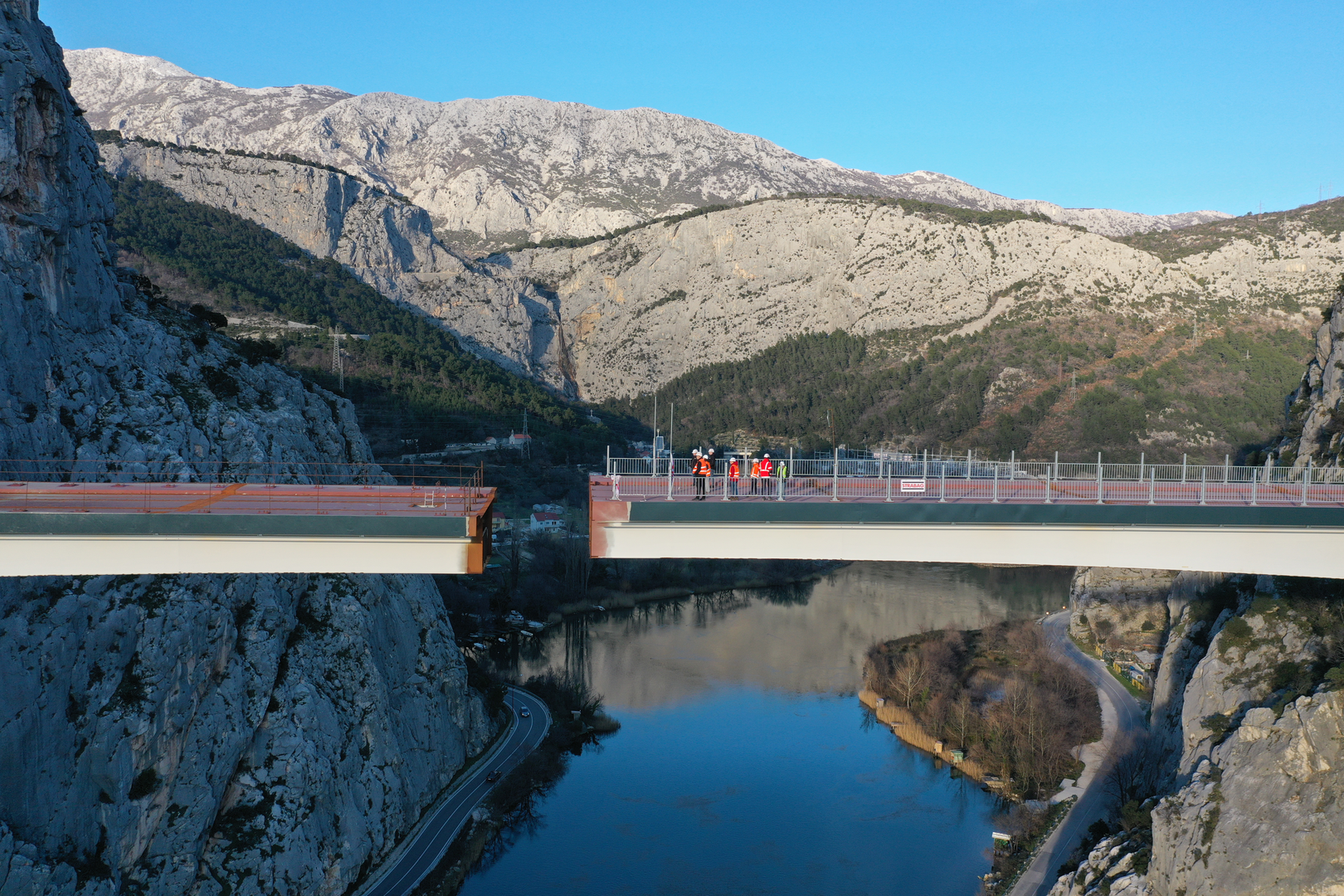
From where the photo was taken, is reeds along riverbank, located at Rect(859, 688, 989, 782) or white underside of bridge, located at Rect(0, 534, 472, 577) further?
reeds along riverbank, located at Rect(859, 688, 989, 782)

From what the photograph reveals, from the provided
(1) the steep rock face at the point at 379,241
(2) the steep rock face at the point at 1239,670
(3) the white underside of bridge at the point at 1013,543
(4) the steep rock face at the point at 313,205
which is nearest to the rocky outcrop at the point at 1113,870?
(2) the steep rock face at the point at 1239,670

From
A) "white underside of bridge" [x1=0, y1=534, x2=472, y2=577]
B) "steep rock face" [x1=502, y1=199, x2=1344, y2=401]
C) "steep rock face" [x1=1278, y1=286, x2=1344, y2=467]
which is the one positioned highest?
"steep rock face" [x1=502, y1=199, x2=1344, y2=401]

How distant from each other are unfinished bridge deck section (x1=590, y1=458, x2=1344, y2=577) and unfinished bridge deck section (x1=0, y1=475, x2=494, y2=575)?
11.7 feet

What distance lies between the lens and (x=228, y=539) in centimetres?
2114

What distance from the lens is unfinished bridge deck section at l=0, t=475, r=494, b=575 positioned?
20578 millimetres

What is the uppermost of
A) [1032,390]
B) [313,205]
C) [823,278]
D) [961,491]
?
[313,205]

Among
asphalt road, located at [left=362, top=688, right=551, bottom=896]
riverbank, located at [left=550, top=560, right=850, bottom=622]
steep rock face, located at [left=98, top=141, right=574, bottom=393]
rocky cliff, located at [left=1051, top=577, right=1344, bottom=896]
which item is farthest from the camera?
steep rock face, located at [left=98, top=141, right=574, bottom=393]

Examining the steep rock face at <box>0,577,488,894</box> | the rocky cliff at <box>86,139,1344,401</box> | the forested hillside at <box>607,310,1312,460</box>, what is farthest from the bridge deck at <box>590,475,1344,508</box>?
the rocky cliff at <box>86,139,1344,401</box>

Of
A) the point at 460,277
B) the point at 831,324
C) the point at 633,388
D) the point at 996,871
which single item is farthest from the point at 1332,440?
the point at 460,277

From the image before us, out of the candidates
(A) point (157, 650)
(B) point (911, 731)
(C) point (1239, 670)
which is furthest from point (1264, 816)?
(A) point (157, 650)

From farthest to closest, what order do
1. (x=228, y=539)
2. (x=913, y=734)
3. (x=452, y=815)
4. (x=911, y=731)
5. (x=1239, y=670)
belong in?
(x=911, y=731) < (x=913, y=734) < (x=452, y=815) < (x=1239, y=670) < (x=228, y=539)

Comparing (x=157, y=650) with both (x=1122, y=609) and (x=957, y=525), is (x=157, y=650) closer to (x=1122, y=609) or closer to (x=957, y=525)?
(x=957, y=525)

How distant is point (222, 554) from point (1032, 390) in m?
91.2

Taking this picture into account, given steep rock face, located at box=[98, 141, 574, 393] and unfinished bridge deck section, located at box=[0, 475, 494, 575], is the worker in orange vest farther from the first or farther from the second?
steep rock face, located at box=[98, 141, 574, 393]
